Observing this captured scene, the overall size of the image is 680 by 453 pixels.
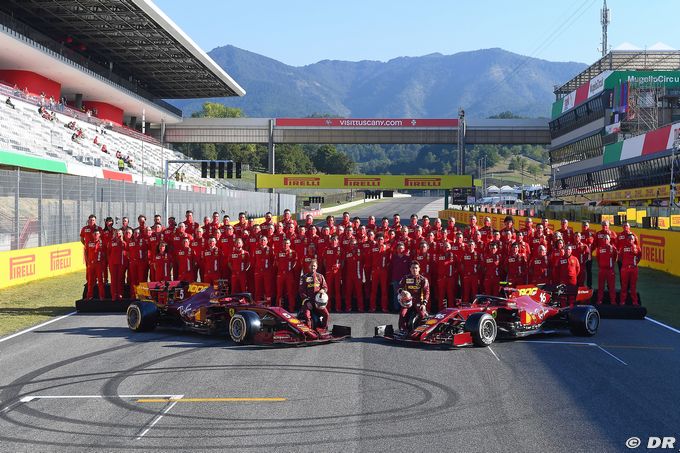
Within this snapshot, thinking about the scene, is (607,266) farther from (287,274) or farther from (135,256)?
(135,256)

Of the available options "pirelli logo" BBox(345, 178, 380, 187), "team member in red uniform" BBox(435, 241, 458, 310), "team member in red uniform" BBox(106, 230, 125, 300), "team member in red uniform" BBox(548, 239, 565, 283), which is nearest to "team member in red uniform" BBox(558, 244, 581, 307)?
"team member in red uniform" BBox(548, 239, 565, 283)

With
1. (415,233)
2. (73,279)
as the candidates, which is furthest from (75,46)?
(415,233)

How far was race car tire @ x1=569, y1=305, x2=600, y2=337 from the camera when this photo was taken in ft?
47.0

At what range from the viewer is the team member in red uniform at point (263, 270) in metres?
17.8

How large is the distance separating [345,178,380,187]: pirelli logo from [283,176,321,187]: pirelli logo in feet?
8.53

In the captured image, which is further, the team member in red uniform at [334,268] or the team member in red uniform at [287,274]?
the team member in red uniform at [334,268]

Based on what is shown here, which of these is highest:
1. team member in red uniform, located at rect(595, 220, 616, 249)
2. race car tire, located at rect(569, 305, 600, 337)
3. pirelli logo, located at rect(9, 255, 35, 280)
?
team member in red uniform, located at rect(595, 220, 616, 249)

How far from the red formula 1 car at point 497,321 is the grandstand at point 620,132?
119 feet

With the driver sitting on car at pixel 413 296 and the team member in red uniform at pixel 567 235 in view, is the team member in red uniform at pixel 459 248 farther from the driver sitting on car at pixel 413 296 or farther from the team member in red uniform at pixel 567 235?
the driver sitting on car at pixel 413 296

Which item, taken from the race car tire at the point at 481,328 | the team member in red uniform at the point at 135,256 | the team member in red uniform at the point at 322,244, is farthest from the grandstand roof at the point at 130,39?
the race car tire at the point at 481,328

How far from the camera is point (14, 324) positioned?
52.2 ft

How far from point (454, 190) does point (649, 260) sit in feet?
140

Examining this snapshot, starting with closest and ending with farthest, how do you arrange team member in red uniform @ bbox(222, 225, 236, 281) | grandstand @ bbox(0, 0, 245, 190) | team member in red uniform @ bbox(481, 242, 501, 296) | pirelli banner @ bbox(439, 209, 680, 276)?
1. team member in red uniform @ bbox(481, 242, 501, 296)
2. team member in red uniform @ bbox(222, 225, 236, 281)
3. pirelli banner @ bbox(439, 209, 680, 276)
4. grandstand @ bbox(0, 0, 245, 190)

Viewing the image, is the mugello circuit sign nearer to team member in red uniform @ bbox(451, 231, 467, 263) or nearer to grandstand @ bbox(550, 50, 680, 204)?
grandstand @ bbox(550, 50, 680, 204)
